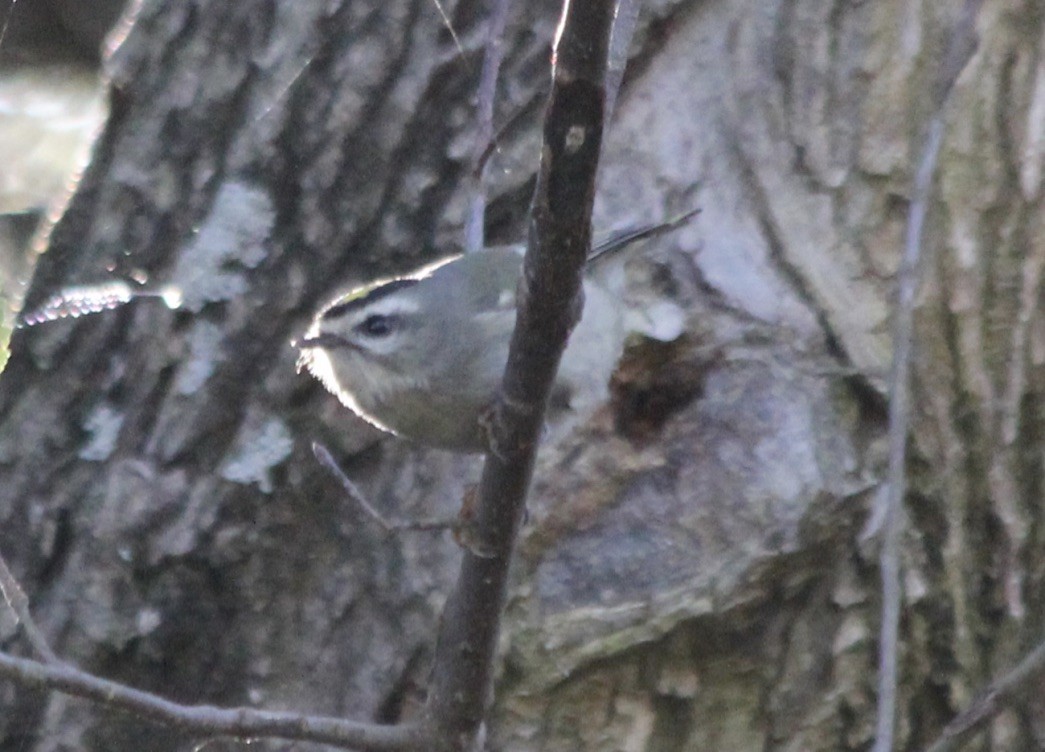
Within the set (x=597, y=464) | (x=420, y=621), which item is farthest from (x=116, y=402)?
(x=597, y=464)

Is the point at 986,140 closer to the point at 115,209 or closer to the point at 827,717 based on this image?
the point at 827,717

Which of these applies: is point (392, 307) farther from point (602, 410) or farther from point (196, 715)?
point (196, 715)

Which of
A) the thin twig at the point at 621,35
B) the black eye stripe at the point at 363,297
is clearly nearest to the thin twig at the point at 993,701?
the thin twig at the point at 621,35

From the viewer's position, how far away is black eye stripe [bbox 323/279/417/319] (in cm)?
190

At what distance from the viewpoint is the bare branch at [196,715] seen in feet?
3.96

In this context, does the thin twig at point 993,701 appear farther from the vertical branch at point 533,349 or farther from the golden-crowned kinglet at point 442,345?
the golden-crowned kinglet at point 442,345

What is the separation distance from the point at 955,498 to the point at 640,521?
0.50 meters

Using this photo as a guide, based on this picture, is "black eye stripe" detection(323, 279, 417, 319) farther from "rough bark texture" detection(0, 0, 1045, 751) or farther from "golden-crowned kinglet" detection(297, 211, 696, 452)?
"rough bark texture" detection(0, 0, 1045, 751)

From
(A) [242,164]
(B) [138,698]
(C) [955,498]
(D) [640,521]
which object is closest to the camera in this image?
(B) [138,698]

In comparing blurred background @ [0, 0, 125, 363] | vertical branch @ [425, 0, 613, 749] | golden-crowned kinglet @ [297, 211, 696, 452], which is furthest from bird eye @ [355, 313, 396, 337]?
blurred background @ [0, 0, 125, 363]

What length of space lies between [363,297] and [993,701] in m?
0.97

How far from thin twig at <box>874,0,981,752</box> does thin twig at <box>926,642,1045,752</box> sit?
6 centimetres

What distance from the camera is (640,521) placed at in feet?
6.20

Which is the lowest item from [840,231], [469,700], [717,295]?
[469,700]
